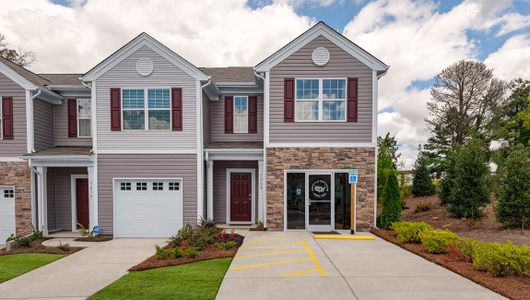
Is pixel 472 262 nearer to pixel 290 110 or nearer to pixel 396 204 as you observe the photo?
pixel 396 204

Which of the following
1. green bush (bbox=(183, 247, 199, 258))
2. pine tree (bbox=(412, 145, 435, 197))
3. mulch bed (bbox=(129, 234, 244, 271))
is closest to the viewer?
mulch bed (bbox=(129, 234, 244, 271))

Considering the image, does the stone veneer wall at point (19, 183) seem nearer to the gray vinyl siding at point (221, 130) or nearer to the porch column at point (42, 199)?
the porch column at point (42, 199)

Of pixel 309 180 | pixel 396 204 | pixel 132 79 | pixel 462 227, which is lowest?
pixel 462 227

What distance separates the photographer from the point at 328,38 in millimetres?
10992

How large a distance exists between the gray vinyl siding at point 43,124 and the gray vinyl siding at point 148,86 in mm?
2686

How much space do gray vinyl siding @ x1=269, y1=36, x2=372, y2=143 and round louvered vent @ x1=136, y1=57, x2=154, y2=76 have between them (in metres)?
4.61

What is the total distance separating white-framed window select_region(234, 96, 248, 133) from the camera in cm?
1284

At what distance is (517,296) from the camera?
5.15 m

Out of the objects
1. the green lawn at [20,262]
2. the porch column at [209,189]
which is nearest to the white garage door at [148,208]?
the porch column at [209,189]

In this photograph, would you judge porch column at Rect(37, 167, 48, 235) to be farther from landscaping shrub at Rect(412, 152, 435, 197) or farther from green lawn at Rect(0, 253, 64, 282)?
landscaping shrub at Rect(412, 152, 435, 197)

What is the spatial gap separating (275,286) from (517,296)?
172 inches

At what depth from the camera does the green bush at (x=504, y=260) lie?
5.98m

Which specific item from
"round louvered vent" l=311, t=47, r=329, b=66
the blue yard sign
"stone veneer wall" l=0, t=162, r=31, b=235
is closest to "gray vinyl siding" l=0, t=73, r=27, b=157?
"stone veneer wall" l=0, t=162, r=31, b=235

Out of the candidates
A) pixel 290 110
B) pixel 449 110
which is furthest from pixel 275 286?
pixel 449 110
